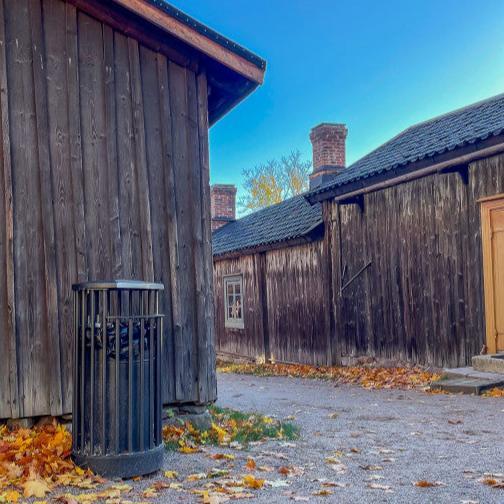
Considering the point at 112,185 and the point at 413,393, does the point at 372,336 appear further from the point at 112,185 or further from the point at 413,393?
the point at 112,185

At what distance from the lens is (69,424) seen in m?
5.26

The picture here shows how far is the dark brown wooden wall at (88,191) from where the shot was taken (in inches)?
202

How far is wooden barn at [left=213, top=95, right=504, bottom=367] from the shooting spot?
9594 millimetres

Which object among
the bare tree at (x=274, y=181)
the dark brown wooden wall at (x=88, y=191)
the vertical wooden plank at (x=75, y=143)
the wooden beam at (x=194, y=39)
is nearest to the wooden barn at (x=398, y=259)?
the wooden beam at (x=194, y=39)

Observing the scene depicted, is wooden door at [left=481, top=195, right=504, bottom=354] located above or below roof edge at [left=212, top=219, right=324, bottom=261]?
below

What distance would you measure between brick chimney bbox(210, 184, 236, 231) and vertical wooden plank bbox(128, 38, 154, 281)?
61.2 feet

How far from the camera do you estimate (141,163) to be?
19.0ft

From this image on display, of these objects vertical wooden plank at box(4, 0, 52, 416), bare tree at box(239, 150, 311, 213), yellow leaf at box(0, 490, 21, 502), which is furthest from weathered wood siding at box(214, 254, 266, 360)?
bare tree at box(239, 150, 311, 213)

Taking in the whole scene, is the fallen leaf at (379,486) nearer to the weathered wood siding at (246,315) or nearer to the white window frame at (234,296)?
the weathered wood siding at (246,315)

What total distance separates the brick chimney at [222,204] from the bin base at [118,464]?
20.3 m

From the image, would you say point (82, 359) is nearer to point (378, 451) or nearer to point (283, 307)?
point (378, 451)

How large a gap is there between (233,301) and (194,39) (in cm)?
1286

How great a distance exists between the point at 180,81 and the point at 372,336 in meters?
7.46

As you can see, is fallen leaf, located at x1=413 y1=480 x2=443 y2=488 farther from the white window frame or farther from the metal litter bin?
the white window frame
